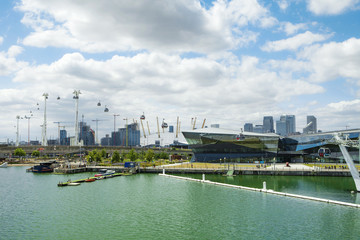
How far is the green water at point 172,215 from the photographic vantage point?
30797mm

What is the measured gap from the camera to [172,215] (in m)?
37.9

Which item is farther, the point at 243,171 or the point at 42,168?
the point at 42,168

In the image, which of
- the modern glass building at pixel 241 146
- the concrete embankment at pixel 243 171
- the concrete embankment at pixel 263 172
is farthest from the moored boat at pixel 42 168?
the modern glass building at pixel 241 146

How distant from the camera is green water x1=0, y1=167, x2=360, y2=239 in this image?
3080cm

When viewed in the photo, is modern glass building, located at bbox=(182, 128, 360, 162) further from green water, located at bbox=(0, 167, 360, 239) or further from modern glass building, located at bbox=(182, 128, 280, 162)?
green water, located at bbox=(0, 167, 360, 239)

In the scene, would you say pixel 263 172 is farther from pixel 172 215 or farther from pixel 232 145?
pixel 172 215

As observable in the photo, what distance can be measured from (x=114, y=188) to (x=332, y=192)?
4064 centimetres

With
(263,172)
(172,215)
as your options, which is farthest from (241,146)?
(172,215)

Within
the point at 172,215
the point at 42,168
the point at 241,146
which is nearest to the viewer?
the point at 172,215

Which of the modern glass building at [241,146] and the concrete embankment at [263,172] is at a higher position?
the modern glass building at [241,146]

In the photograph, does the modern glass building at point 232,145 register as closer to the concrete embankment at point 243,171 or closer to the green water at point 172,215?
the concrete embankment at point 243,171

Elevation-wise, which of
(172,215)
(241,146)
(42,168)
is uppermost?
(241,146)

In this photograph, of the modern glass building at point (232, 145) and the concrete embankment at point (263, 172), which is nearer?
the concrete embankment at point (263, 172)

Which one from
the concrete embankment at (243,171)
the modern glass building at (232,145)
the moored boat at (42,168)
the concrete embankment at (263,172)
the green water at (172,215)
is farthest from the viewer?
the modern glass building at (232,145)
